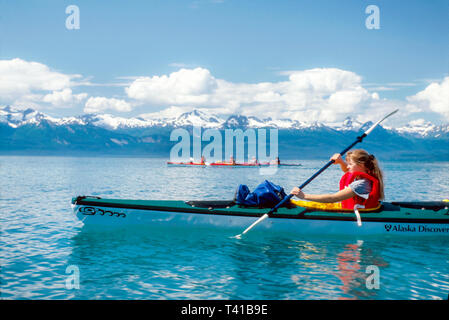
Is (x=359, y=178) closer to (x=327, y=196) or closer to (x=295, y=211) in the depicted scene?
(x=327, y=196)

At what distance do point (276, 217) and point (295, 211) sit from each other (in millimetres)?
641

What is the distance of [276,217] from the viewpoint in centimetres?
1134

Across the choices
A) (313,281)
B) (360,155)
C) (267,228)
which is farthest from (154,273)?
(360,155)

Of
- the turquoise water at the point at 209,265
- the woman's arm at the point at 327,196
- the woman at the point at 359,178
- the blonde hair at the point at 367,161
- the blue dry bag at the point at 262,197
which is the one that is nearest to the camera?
the turquoise water at the point at 209,265

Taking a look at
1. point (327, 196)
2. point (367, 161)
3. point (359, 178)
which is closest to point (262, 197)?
point (327, 196)

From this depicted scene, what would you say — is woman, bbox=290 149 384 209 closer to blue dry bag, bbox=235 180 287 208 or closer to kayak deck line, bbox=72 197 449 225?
kayak deck line, bbox=72 197 449 225

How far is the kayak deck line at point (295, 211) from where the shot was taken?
11258 millimetres

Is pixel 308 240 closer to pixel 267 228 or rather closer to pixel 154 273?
pixel 267 228

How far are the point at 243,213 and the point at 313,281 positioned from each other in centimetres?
381

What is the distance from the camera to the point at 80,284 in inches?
305

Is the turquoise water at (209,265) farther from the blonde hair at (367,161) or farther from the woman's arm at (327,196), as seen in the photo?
the blonde hair at (367,161)

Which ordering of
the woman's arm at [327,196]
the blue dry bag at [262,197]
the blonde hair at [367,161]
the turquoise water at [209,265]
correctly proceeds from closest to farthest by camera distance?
the turquoise water at [209,265] → the woman's arm at [327,196] → the blonde hair at [367,161] → the blue dry bag at [262,197]

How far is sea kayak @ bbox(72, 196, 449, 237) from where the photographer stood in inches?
443

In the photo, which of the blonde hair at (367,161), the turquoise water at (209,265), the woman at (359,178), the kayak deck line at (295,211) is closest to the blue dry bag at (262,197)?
the kayak deck line at (295,211)
